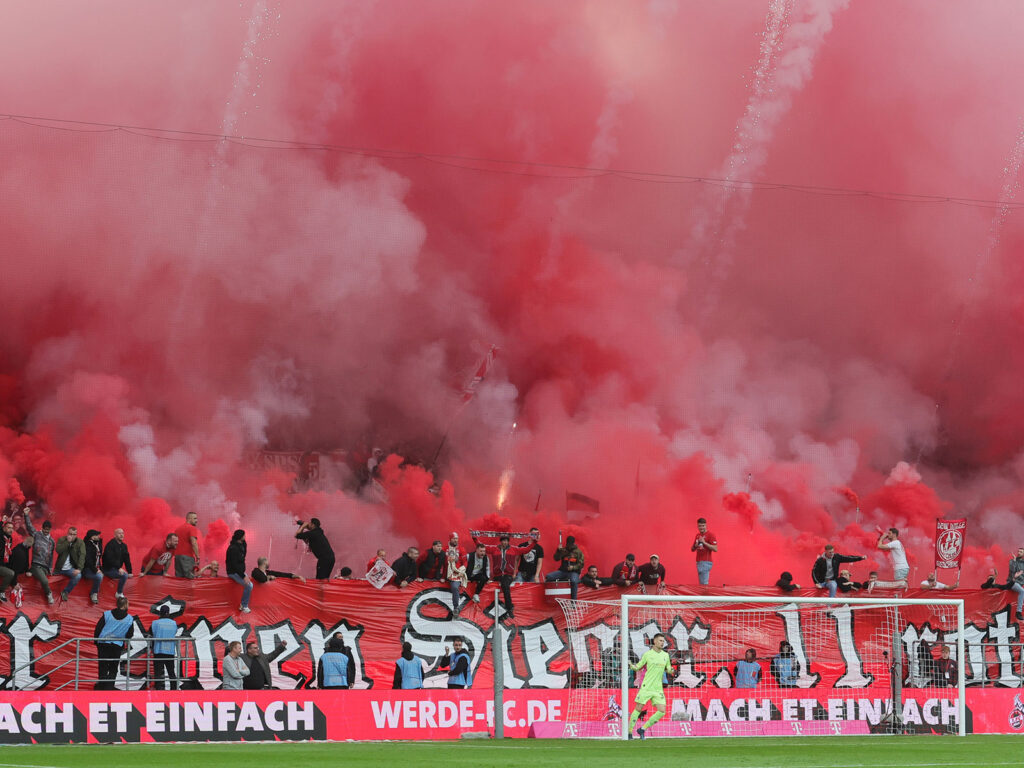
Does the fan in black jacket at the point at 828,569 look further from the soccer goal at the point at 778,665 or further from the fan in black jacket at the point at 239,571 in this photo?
the fan in black jacket at the point at 239,571

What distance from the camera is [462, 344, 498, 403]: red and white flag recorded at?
53.6 meters

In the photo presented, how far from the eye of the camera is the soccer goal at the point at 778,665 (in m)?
23.9

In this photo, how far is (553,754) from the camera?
53.3ft

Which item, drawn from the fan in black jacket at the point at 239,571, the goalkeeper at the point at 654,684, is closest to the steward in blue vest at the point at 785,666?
the goalkeeper at the point at 654,684

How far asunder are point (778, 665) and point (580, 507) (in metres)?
23.5

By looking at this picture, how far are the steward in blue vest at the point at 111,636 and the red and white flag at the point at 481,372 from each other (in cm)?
2960

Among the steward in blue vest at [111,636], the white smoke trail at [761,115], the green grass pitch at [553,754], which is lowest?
the green grass pitch at [553,754]

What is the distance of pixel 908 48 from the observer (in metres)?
55.6

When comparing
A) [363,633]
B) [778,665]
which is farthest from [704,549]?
[363,633]

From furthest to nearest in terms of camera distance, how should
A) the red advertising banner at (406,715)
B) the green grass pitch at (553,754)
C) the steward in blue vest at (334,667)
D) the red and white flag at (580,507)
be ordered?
the red and white flag at (580,507)
the steward in blue vest at (334,667)
the red advertising banner at (406,715)
the green grass pitch at (553,754)

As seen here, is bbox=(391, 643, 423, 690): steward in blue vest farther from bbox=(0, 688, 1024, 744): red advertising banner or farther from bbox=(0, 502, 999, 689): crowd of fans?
bbox=(0, 688, 1024, 744): red advertising banner

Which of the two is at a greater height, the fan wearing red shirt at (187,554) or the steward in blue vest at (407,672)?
the fan wearing red shirt at (187,554)

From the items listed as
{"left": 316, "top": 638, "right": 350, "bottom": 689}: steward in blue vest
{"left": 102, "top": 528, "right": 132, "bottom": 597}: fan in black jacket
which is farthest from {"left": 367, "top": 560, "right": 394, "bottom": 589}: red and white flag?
{"left": 102, "top": 528, "right": 132, "bottom": 597}: fan in black jacket

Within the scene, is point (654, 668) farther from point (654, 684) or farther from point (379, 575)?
point (379, 575)
